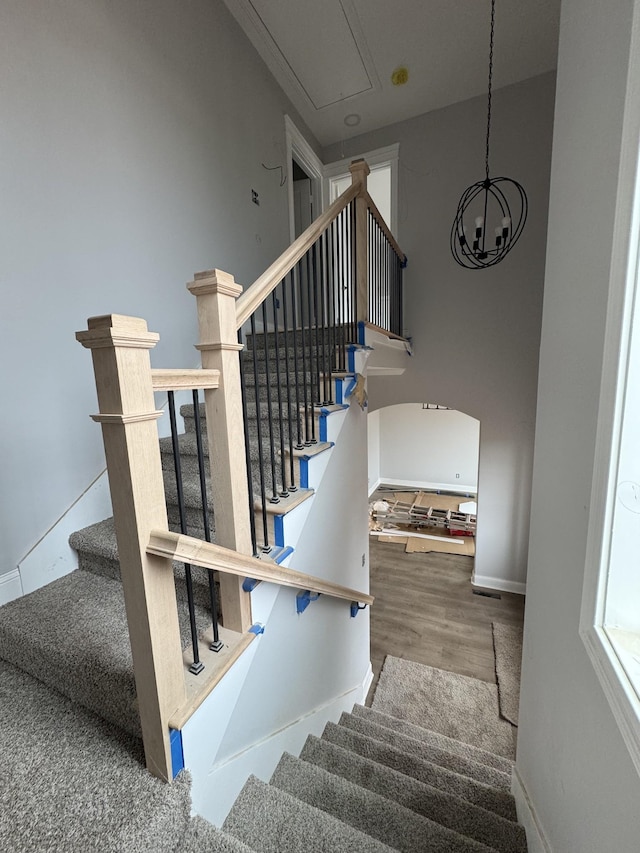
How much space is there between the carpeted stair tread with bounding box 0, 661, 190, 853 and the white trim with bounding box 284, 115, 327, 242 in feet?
13.8

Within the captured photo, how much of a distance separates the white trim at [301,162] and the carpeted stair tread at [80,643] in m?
3.82

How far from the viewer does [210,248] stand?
278 cm

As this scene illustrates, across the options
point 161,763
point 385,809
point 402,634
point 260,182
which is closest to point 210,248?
point 260,182

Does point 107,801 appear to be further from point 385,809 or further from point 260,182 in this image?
point 260,182

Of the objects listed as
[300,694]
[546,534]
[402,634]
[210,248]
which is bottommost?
[402,634]

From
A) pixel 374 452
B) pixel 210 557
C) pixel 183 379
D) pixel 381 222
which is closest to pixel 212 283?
pixel 183 379

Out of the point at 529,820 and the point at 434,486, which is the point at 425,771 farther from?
the point at 434,486

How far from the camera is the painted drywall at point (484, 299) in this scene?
3.45m

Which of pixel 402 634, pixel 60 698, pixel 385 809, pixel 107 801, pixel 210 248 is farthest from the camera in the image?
pixel 402 634

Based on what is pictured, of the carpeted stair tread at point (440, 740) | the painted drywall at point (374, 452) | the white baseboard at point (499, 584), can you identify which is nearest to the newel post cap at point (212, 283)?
A: the carpeted stair tread at point (440, 740)

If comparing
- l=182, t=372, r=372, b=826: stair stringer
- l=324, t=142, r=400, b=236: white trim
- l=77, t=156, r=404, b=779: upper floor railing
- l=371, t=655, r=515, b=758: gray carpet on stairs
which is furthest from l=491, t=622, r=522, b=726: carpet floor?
l=324, t=142, r=400, b=236: white trim

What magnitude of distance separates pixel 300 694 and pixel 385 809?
563 millimetres

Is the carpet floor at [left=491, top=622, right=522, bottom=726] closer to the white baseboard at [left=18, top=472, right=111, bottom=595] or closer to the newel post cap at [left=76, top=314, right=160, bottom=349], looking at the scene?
the white baseboard at [left=18, top=472, right=111, bottom=595]

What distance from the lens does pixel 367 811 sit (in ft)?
4.85
